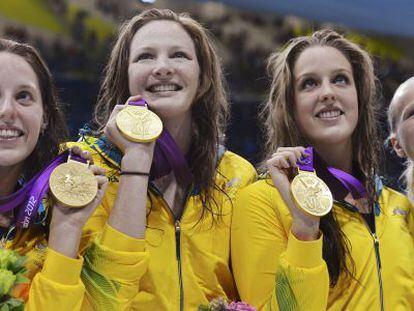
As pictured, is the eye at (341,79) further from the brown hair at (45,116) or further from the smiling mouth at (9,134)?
the smiling mouth at (9,134)

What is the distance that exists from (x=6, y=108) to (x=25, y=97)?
10 cm

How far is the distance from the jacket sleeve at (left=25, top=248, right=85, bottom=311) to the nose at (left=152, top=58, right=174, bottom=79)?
0.71m

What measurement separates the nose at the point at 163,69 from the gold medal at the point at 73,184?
461mm

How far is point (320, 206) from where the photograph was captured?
1.96 m

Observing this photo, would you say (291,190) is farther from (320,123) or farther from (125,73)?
(125,73)

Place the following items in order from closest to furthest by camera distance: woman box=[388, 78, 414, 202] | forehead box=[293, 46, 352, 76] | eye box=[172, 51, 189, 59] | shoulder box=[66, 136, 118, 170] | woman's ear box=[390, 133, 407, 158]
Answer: shoulder box=[66, 136, 118, 170] < eye box=[172, 51, 189, 59] < forehead box=[293, 46, 352, 76] < woman box=[388, 78, 414, 202] < woman's ear box=[390, 133, 407, 158]

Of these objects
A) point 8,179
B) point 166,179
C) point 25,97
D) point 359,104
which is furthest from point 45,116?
point 359,104

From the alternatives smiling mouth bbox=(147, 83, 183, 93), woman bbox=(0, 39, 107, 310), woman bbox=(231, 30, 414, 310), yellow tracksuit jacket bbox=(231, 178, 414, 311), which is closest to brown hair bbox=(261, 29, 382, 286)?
woman bbox=(231, 30, 414, 310)

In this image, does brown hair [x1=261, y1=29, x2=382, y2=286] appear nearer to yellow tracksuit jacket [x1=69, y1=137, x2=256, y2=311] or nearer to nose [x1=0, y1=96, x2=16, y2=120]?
yellow tracksuit jacket [x1=69, y1=137, x2=256, y2=311]

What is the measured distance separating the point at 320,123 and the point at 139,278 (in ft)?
2.82

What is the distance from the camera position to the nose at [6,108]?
6.17 feet

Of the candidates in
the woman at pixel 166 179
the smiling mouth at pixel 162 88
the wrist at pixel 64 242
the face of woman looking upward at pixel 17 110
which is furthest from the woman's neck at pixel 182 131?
the wrist at pixel 64 242

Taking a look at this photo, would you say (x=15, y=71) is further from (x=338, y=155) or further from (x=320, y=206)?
(x=338, y=155)

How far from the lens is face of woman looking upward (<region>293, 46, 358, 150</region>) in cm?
228
